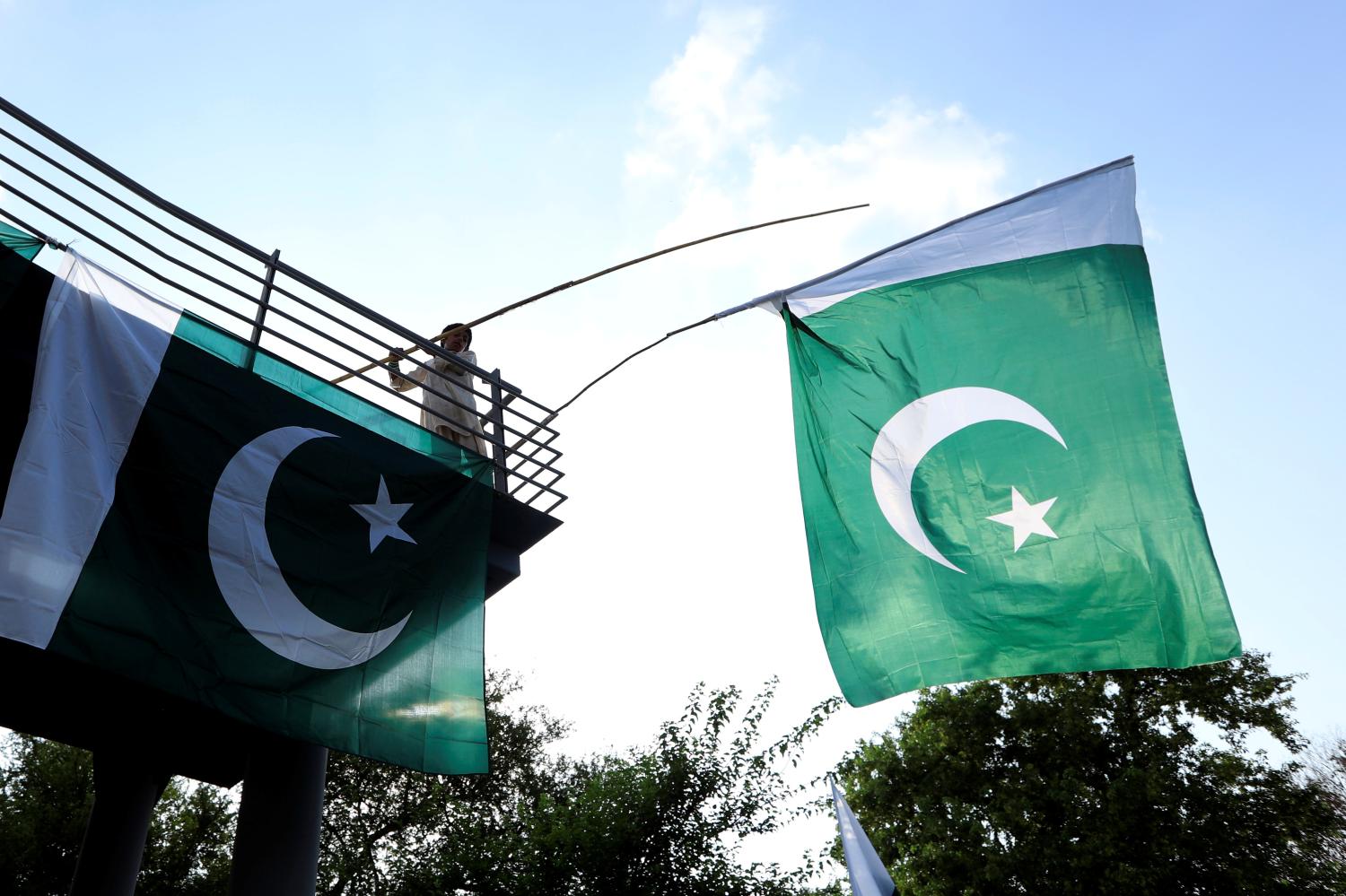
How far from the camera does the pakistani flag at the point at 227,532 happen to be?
19.0 feet

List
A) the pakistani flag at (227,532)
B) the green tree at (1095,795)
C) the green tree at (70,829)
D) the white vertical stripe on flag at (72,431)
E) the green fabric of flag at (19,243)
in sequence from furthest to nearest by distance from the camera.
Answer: the green tree at (70,829), the green tree at (1095,795), the green fabric of flag at (19,243), the pakistani flag at (227,532), the white vertical stripe on flag at (72,431)

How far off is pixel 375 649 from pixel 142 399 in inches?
95.2

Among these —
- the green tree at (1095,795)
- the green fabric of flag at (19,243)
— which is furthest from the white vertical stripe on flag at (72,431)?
the green tree at (1095,795)

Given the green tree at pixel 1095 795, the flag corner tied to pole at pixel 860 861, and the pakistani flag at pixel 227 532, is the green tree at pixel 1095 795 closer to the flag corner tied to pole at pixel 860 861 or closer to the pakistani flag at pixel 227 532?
the flag corner tied to pole at pixel 860 861

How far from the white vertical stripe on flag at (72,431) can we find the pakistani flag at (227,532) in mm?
12

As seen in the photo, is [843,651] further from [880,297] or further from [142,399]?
[142,399]

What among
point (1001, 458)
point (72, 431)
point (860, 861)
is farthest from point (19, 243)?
point (860, 861)

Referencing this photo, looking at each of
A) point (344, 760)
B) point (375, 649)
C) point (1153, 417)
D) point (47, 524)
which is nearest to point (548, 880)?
point (375, 649)

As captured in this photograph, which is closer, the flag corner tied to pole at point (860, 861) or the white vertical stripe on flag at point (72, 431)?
the white vertical stripe on flag at point (72, 431)

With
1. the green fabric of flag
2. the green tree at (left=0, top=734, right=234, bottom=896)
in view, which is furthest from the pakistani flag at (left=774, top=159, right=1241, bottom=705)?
the green tree at (left=0, top=734, right=234, bottom=896)

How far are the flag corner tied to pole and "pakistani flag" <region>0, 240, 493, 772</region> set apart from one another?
5.05 metres

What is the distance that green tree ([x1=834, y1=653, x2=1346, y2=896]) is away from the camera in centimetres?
1714

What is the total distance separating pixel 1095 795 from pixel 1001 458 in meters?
14.5

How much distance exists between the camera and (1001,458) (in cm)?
635
